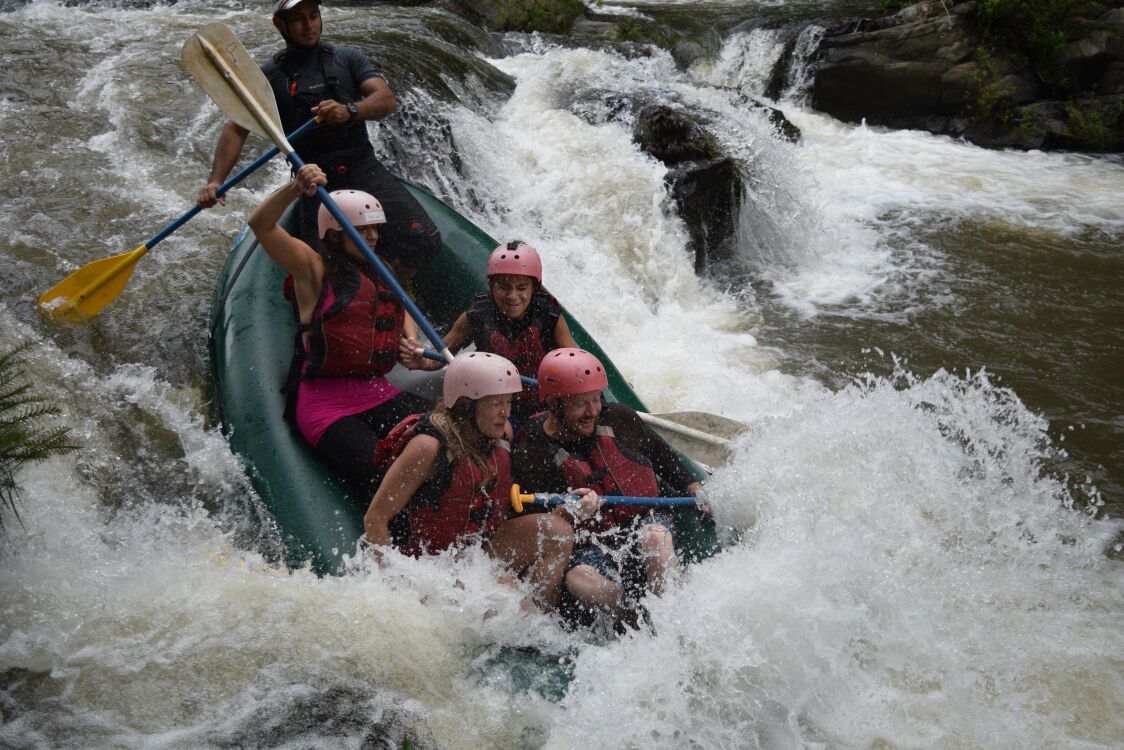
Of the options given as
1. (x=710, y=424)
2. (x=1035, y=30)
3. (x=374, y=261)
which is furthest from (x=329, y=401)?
(x=1035, y=30)

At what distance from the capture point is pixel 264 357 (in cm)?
349

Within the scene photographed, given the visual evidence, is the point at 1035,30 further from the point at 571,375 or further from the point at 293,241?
the point at 293,241

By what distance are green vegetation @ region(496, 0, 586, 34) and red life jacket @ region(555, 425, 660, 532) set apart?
816 centimetres

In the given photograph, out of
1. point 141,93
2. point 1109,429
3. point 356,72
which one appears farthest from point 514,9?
point 1109,429

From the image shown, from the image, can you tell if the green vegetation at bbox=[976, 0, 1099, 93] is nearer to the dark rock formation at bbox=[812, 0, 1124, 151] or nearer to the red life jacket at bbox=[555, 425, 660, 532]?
the dark rock formation at bbox=[812, 0, 1124, 151]

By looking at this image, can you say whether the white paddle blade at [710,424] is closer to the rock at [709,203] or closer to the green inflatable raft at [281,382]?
the green inflatable raft at [281,382]

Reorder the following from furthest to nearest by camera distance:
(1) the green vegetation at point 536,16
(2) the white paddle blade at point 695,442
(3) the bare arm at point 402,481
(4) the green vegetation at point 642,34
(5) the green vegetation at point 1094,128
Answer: (1) the green vegetation at point 536,16 → (4) the green vegetation at point 642,34 → (5) the green vegetation at point 1094,128 → (2) the white paddle blade at point 695,442 → (3) the bare arm at point 402,481

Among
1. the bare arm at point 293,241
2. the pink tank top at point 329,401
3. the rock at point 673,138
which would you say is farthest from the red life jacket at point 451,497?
the rock at point 673,138

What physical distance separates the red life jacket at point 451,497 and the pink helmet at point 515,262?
798 millimetres

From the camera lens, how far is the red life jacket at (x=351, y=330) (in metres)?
3.21

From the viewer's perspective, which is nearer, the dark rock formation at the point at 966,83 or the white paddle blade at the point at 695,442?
the white paddle blade at the point at 695,442

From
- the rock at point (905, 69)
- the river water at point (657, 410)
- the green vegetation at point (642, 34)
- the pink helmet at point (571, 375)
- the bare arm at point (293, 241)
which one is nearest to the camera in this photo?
the river water at point (657, 410)

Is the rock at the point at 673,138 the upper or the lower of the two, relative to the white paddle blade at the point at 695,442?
upper

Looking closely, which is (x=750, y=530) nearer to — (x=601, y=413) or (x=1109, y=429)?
(x=601, y=413)
